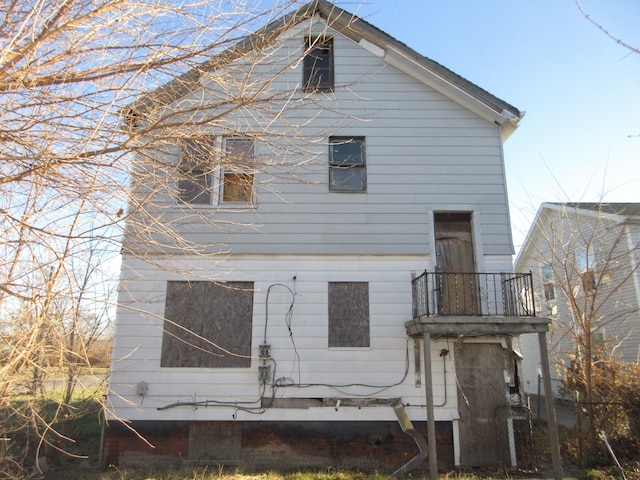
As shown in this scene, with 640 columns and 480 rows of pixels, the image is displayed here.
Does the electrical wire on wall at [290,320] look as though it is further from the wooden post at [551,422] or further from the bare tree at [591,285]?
the bare tree at [591,285]

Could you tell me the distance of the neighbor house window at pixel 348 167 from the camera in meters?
10.6

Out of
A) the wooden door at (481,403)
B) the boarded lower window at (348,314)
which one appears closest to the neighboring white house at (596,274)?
the wooden door at (481,403)

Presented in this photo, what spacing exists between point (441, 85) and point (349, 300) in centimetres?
521

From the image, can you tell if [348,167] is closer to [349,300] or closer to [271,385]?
[349,300]

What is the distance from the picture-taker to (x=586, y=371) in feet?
33.1

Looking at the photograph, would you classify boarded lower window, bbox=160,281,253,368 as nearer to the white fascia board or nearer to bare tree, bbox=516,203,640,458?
→ the white fascia board

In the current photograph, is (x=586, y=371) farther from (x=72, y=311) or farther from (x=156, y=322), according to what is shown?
(x=72, y=311)

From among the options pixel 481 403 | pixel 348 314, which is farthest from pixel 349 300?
pixel 481 403

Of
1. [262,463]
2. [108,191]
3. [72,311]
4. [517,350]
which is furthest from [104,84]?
[517,350]

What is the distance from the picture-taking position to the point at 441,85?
35.6 ft

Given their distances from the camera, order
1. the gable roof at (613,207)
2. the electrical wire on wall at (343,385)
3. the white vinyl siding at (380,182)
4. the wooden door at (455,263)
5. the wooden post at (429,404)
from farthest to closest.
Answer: the gable roof at (613,207) < the white vinyl siding at (380,182) < the wooden door at (455,263) < the electrical wire on wall at (343,385) < the wooden post at (429,404)

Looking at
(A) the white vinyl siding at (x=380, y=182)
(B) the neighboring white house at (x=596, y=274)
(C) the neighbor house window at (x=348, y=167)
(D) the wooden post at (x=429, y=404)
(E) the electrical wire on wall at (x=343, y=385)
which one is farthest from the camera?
(B) the neighboring white house at (x=596, y=274)

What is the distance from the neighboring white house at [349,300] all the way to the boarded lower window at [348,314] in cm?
3

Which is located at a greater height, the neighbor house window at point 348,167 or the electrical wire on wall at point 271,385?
the neighbor house window at point 348,167
